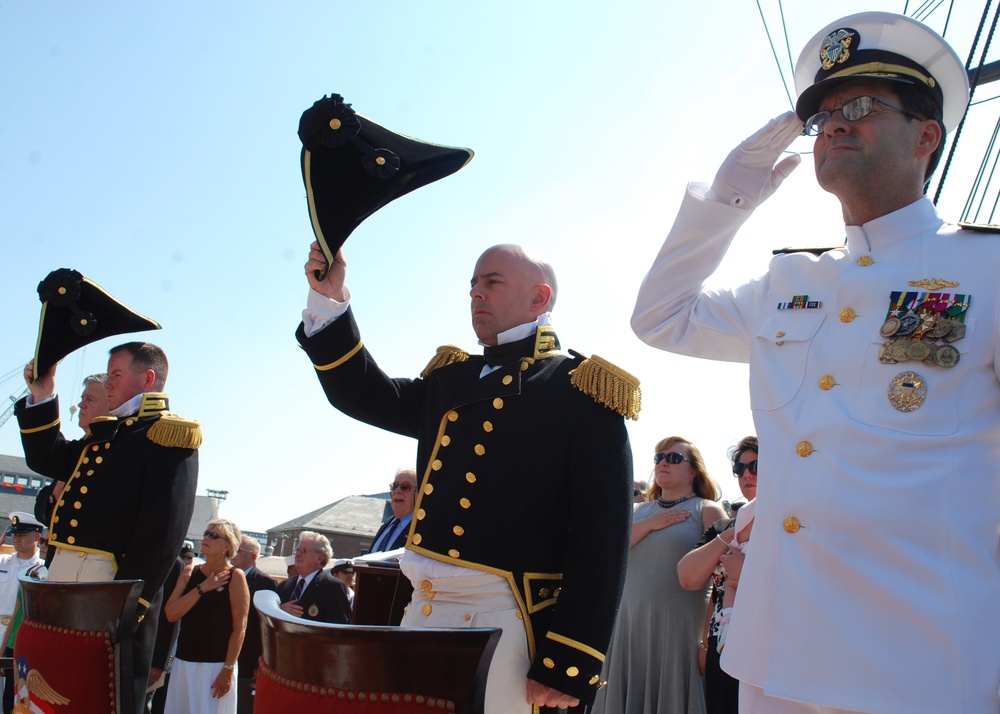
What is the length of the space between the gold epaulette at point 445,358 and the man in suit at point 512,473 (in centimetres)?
7

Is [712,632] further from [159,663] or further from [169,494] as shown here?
[159,663]

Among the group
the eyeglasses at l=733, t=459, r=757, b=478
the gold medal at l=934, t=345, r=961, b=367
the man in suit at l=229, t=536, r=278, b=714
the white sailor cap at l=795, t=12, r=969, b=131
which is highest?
the white sailor cap at l=795, t=12, r=969, b=131

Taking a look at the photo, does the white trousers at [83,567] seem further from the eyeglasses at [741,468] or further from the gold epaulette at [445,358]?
the eyeglasses at [741,468]

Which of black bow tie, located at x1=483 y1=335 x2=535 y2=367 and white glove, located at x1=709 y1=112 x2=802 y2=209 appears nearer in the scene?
white glove, located at x1=709 y1=112 x2=802 y2=209

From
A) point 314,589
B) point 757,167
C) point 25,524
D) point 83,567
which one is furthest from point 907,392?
point 25,524

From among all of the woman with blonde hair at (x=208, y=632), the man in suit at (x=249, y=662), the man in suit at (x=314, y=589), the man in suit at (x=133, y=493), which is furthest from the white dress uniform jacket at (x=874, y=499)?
the man in suit at (x=249, y=662)

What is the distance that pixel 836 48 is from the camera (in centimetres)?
237

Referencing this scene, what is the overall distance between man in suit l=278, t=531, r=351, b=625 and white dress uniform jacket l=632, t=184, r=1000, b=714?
6.34 m

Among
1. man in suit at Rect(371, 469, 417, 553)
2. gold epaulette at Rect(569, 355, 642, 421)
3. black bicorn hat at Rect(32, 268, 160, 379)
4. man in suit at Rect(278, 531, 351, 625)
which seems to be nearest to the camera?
gold epaulette at Rect(569, 355, 642, 421)

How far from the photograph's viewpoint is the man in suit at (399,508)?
6.70m

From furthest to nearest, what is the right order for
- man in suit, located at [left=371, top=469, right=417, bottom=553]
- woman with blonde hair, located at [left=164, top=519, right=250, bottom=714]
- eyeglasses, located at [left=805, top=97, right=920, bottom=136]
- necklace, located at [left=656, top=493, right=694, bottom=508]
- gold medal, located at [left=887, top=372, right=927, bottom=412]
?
woman with blonde hair, located at [left=164, top=519, right=250, bottom=714], man in suit, located at [left=371, top=469, right=417, bottom=553], necklace, located at [left=656, top=493, right=694, bottom=508], eyeglasses, located at [left=805, top=97, right=920, bottom=136], gold medal, located at [left=887, top=372, right=927, bottom=412]

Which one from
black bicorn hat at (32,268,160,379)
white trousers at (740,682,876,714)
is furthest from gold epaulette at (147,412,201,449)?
white trousers at (740,682,876,714)

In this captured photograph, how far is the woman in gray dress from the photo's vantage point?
16.6ft

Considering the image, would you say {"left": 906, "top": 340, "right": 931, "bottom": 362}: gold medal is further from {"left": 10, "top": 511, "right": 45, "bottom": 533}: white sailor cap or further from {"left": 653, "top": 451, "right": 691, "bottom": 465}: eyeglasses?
{"left": 10, "top": 511, "right": 45, "bottom": 533}: white sailor cap
